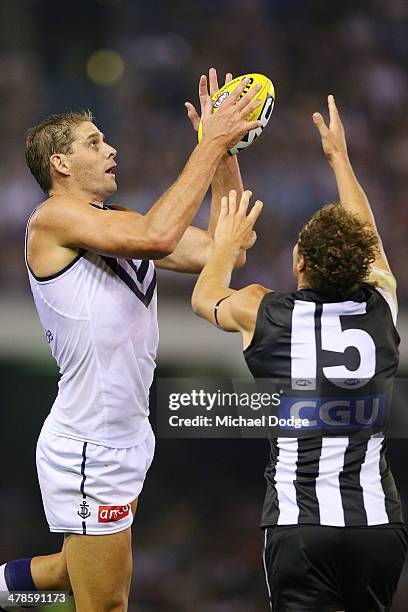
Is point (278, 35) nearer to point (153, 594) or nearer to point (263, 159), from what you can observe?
point (263, 159)

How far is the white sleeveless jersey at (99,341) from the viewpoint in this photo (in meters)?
3.17

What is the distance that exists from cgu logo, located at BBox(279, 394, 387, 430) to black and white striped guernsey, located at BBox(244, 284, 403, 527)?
0.04 metres

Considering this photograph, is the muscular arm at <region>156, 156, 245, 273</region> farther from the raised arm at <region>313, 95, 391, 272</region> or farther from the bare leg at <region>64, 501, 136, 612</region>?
the bare leg at <region>64, 501, 136, 612</region>

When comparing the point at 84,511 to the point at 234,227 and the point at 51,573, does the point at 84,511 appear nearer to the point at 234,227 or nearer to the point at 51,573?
the point at 51,573

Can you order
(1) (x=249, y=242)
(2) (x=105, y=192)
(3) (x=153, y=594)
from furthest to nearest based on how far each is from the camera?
(3) (x=153, y=594)
(2) (x=105, y=192)
(1) (x=249, y=242)

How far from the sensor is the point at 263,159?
5547mm

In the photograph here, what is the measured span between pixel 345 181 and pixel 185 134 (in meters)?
2.63

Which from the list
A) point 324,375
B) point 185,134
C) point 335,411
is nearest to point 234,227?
point 324,375

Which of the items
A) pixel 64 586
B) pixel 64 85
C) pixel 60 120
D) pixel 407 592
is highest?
pixel 64 85

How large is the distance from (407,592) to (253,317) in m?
3.05

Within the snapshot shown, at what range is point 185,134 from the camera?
5.57 metres

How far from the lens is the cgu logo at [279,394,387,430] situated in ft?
8.74

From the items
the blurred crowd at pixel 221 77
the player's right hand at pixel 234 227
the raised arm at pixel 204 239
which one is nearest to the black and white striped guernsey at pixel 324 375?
the player's right hand at pixel 234 227

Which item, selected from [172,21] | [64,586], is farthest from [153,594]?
[172,21]
